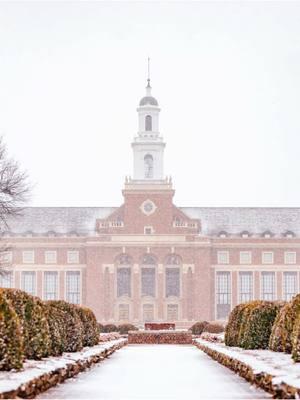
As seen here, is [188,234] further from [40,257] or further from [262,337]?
[262,337]

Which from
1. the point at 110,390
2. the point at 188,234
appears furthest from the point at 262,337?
the point at 188,234

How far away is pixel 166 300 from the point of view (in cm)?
9106

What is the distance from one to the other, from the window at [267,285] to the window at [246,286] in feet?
3.58

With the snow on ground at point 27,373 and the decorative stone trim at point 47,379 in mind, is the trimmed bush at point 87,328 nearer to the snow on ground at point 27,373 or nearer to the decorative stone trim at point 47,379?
the decorative stone trim at point 47,379

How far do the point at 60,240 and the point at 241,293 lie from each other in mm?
17071

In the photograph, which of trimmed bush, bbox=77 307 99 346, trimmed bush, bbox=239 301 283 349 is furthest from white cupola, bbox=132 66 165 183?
trimmed bush, bbox=239 301 283 349

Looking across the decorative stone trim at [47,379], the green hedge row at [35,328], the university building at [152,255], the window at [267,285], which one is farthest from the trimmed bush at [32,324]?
the window at [267,285]

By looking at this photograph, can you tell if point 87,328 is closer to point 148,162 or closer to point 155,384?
point 155,384

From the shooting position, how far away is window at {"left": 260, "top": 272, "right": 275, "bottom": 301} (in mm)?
92812

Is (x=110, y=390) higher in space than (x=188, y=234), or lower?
lower

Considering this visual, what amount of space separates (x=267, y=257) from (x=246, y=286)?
330 cm

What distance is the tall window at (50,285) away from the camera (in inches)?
3625

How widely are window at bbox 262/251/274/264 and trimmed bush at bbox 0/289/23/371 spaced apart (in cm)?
8080

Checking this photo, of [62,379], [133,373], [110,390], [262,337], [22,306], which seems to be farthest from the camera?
[262,337]
